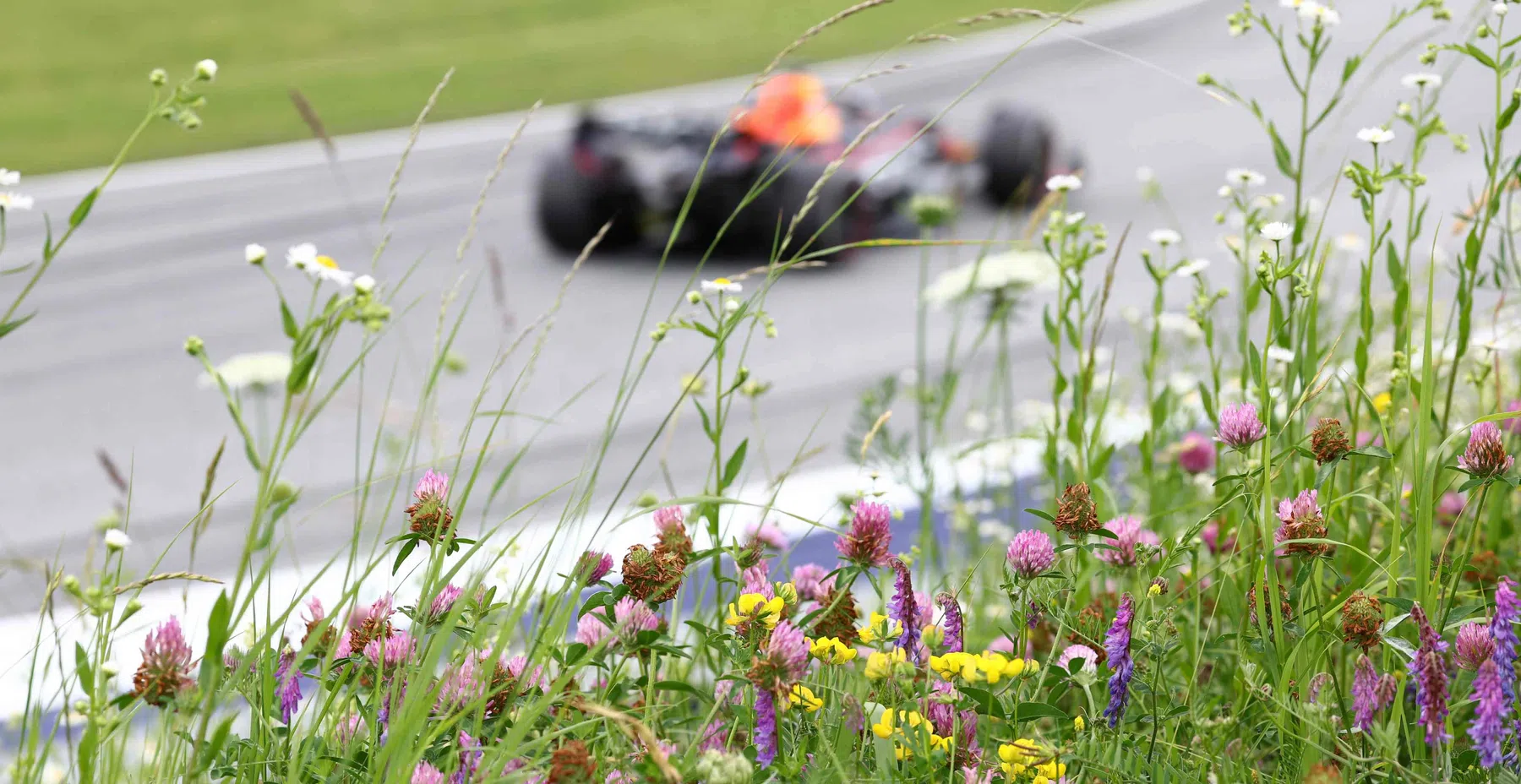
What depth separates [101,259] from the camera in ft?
27.8

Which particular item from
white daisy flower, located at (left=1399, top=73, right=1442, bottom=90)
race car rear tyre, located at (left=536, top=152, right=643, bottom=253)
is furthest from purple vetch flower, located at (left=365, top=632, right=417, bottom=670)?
race car rear tyre, located at (left=536, top=152, right=643, bottom=253)

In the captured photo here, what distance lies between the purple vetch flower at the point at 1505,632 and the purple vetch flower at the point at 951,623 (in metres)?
0.39

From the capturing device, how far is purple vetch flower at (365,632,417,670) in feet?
3.76

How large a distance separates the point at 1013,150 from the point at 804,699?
23.0 ft

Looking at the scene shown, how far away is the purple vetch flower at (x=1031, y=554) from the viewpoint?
109 centimetres

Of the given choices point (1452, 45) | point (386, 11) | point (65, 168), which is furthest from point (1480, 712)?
point (386, 11)

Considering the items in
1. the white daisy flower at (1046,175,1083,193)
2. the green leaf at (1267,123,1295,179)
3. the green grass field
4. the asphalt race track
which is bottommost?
the asphalt race track

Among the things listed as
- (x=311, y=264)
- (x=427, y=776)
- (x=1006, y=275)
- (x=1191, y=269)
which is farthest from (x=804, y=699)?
(x=1006, y=275)

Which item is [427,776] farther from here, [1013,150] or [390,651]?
[1013,150]

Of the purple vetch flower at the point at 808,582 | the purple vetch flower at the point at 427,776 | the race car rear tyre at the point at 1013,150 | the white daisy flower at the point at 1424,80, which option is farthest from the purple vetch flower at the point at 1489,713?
the race car rear tyre at the point at 1013,150

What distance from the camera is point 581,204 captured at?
23.5 ft

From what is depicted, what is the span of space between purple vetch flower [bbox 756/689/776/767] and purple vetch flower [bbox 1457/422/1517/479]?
553 millimetres

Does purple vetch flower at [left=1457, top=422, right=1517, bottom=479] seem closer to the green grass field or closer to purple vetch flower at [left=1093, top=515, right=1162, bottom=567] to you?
purple vetch flower at [left=1093, top=515, right=1162, bottom=567]

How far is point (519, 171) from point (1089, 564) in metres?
9.14
